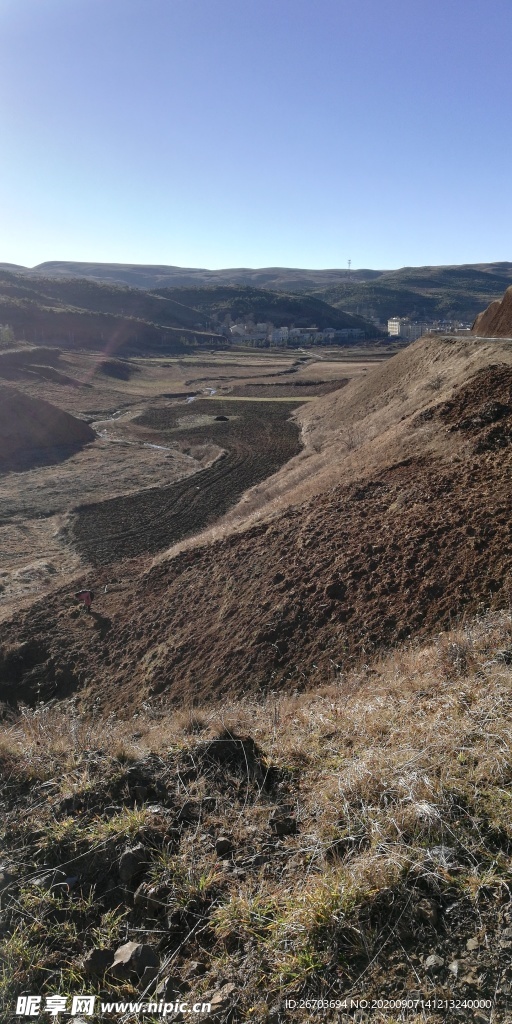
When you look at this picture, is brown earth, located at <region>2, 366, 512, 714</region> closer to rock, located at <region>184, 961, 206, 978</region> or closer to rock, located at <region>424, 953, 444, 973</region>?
rock, located at <region>184, 961, 206, 978</region>

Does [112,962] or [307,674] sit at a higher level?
[112,962]

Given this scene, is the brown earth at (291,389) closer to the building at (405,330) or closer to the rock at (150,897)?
the rock at (150,897)

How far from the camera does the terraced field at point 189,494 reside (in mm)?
22078

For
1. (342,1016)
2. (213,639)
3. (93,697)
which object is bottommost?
(93,697)

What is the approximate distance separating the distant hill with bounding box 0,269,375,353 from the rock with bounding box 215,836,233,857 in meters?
111

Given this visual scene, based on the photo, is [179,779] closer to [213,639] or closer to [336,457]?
[213,639]

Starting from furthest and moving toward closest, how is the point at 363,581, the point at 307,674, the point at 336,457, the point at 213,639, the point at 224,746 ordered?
the point at 336,457 → the point at 213,639 → the point at 363,581 → the point at 307,674 → the point at 224,746

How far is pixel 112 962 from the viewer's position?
10.4 ft

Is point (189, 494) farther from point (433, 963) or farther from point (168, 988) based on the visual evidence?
point (433, 963)

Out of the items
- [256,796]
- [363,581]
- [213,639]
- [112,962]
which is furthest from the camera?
[213,639]

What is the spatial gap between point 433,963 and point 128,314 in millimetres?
159756

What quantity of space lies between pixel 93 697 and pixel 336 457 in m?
14.2

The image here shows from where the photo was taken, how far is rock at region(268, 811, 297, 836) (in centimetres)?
397

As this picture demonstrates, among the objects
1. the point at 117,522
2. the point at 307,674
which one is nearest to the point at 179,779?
the point at 307,674
